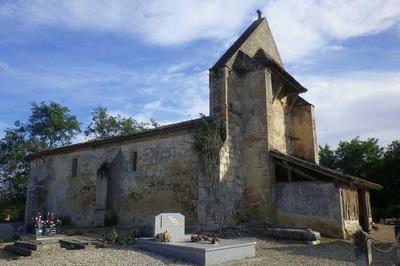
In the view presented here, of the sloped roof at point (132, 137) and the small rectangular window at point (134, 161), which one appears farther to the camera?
the small rectangular window at point (134, 161)

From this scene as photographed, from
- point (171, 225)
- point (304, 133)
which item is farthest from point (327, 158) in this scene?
point (171, 225)

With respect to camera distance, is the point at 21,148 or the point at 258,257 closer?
the point at 258,257

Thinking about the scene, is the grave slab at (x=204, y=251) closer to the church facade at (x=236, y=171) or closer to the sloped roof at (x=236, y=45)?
the church facade at (x=236, y=171)

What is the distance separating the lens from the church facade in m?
15.4

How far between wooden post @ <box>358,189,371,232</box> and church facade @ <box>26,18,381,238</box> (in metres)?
0.05

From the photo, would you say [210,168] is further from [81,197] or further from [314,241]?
[81,197]

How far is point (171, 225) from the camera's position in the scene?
38.6 ft

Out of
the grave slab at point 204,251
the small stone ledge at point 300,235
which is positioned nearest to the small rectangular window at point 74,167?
the grave slab at point 204,251

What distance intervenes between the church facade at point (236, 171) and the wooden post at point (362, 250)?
742 centimetres

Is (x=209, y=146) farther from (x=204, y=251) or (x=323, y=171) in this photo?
(x=204, y=251)

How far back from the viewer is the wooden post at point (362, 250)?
7426mm

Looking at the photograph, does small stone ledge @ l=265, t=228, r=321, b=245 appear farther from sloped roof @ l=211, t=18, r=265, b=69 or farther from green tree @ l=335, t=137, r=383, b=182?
green tree @ l=335, t=137, r=383, b=182

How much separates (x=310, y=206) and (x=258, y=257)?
577 cm

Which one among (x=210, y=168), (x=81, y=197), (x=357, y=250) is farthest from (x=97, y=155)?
(x=357, y=250)
